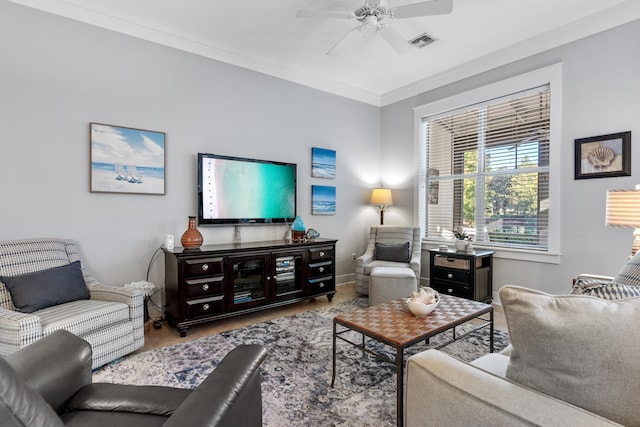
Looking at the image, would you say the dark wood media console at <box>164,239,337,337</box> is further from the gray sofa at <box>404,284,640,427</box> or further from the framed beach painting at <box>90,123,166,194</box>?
the gray sofa at <box>404,284,640,427</box>

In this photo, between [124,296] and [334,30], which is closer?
[124,296]

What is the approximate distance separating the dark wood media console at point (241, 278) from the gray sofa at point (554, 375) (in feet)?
7.98

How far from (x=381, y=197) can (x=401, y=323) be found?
3.09 meters

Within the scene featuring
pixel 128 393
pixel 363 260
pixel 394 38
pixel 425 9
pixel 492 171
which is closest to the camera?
pixel 128 393

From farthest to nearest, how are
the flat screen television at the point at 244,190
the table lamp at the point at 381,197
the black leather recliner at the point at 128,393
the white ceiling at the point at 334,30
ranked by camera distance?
the table lamp at the point at 381,197, the flat screen television at the point at 244,190, the white ceiling at the point at 334,30, the black leather recliner at the point at 128,393

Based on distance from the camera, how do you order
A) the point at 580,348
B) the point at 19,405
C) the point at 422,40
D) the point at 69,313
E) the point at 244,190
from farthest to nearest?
the point at 244,190, the point at 422,40, the point at 69,313, the point at 580,348, the point at 19,405

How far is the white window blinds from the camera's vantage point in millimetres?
3561

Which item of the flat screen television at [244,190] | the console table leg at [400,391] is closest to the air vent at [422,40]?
the flat screen television at [244,190]

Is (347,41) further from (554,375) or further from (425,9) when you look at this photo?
(554,375)

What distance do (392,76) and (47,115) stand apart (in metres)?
Result: 3.97

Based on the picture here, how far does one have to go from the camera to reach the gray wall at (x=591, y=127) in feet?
9.50

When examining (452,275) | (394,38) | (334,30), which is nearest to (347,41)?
(334,30)

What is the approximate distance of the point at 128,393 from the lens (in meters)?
1.23

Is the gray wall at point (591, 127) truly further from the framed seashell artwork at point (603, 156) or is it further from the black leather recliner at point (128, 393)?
the black leather recliner at point (128, 393)
